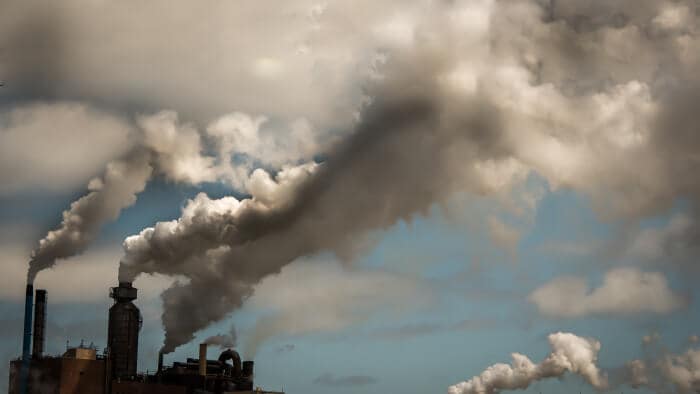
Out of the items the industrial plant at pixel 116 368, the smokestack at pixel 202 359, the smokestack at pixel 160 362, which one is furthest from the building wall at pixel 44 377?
the smokestack at pixel 202 359

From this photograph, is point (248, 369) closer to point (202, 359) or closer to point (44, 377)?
point (202, 359)

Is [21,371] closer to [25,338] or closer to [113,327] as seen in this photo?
[25,338]

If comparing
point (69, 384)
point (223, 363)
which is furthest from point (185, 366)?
point (69, 384)

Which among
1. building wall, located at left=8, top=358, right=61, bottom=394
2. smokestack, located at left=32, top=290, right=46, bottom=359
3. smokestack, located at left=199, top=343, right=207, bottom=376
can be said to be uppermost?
smokestack, located at left=32, top=290, right=46, bottom=359

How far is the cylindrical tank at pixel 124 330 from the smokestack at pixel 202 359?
672cm

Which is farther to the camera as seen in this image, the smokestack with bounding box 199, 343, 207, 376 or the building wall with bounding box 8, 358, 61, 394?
the smokestack with bounding box 199, 343, 207, 376

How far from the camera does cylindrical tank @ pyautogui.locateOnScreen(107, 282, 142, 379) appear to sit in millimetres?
96625

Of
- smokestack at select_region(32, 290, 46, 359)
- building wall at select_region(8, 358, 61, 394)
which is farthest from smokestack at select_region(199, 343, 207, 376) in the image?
smokestack at select_region(32, 290, 46, 359)

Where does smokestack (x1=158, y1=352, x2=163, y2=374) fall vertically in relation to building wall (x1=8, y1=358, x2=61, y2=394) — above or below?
above

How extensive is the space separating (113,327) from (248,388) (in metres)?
13.9

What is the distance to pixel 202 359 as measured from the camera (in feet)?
313

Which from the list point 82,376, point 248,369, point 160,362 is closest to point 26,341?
point 82,376

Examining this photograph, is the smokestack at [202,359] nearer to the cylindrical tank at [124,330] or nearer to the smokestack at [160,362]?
the smokestack at [160,362]

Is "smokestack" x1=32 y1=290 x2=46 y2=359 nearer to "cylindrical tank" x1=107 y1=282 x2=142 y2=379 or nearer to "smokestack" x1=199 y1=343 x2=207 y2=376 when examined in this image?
"cylindrical tank" x1=107 y1=282 x2=142 y2=379
